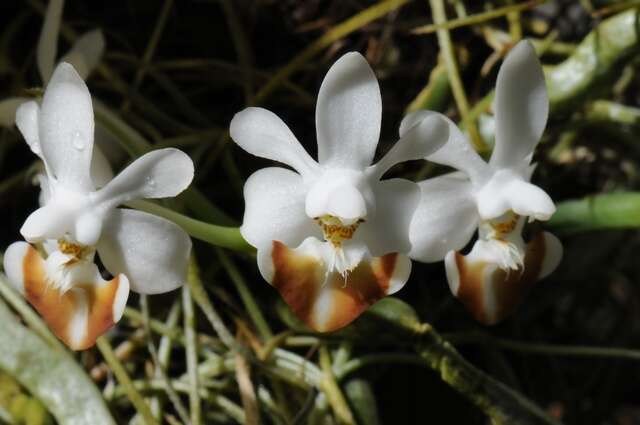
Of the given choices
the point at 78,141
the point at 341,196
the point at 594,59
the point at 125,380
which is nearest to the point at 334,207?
the point at 341,196

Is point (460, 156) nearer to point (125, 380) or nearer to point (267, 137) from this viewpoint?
point (267, 137)

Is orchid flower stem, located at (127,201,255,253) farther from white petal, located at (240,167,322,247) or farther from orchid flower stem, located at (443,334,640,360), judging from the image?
orchid flower stem, located at (443,334,640,360)

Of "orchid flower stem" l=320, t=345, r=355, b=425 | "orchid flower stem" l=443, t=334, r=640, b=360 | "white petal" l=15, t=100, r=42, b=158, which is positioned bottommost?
"orchid flower stem" l=443, t=334, r=640, b=360

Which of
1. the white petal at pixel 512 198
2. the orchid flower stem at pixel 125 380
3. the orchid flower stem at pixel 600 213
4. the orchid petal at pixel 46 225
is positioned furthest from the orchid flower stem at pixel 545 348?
the orchid petal at pixel 46 225

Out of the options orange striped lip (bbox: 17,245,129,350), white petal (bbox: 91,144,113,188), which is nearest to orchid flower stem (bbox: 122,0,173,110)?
white petal (bbox: 91,144,113,188)

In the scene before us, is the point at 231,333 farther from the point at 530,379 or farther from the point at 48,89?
the point at 530,379

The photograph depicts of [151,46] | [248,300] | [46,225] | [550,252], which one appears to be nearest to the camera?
[46,225]

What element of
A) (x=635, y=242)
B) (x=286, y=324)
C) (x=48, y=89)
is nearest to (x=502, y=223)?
(x=286, y=324)
